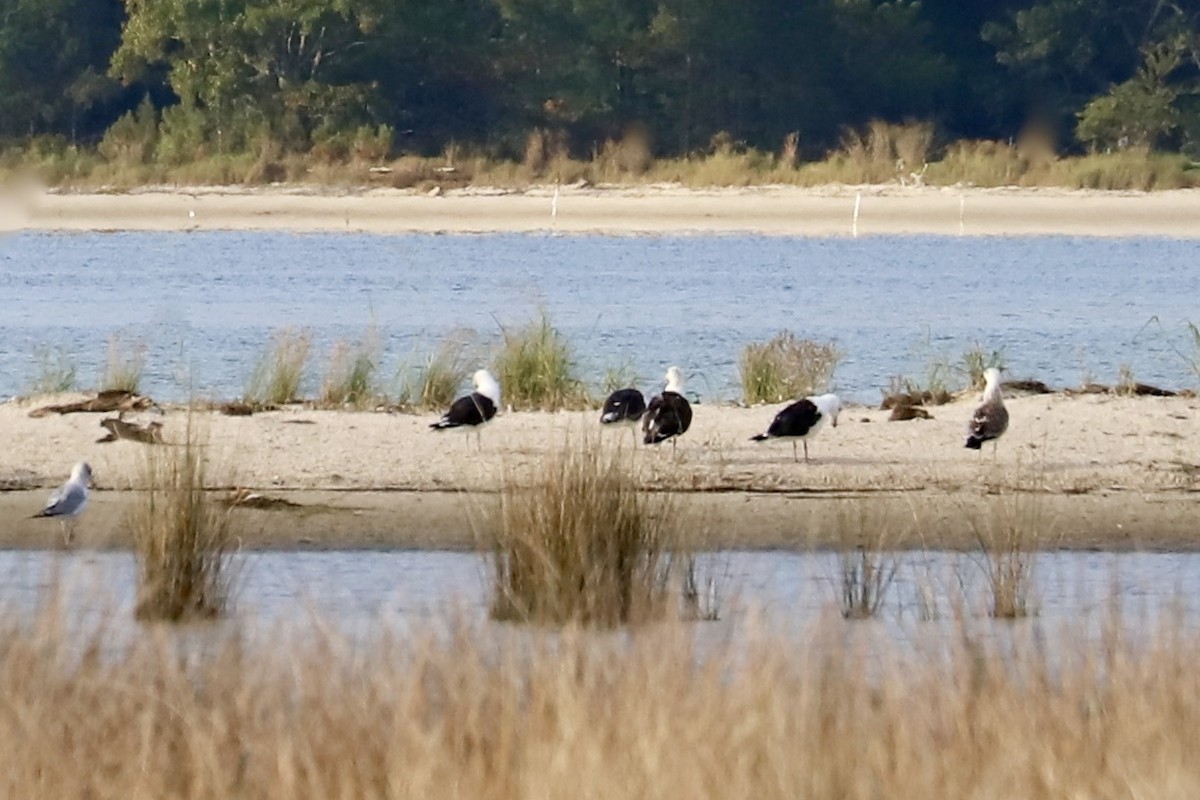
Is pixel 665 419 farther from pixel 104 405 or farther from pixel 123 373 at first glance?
pixel 123 373

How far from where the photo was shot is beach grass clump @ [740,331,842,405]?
17203 millimetres

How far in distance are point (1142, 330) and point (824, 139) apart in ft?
77.4

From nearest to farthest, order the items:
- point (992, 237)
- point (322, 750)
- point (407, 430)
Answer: point (322, 750) < point (407, 430) < point (992, 237)

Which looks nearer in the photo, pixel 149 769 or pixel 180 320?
pixel 149 769

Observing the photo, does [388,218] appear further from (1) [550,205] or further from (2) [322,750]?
(2) [322,750]

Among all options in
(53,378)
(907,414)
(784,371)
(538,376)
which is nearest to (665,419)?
(907,414)

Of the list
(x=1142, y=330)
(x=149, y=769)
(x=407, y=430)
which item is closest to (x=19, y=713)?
(x=149, y=769)

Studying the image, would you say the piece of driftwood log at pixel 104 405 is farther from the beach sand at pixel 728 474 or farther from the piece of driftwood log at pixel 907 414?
the piece of driftwood log at pixel 907 414

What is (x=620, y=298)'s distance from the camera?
3053 cm

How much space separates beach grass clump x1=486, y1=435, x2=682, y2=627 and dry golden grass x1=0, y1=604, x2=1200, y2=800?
1.70 m

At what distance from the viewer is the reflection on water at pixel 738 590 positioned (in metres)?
7.08

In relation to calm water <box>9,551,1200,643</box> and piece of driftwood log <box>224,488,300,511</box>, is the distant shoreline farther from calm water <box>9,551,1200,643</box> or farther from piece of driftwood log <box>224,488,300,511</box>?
calm water <box>9,551,1200,643</box>

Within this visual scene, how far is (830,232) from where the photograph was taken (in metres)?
40.4

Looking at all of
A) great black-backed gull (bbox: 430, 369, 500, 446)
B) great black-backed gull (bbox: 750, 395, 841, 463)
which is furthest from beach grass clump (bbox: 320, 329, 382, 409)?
great black-backed gull (bbox: 750, 395, 841, 463)
